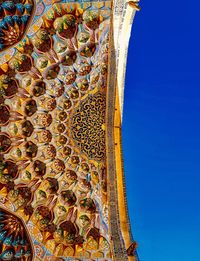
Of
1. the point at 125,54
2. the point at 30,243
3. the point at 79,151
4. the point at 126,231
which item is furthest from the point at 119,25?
the point at 30,243

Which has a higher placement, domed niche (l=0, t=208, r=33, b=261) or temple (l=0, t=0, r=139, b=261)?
Answer: temple (l=0, t=0, r=139, b=261)

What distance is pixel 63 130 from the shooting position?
7.63m

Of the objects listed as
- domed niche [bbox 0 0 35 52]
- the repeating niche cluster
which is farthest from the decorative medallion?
domed niche [bbox 0 0 35 52]

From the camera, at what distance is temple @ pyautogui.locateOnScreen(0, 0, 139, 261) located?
653 cm

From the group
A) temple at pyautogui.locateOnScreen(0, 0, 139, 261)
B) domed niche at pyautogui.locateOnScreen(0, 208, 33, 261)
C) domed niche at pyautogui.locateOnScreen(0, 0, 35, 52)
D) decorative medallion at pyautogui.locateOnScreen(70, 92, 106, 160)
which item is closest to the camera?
domed niche at pyautogui.locateOnScreen(0, 0, 35, 52)

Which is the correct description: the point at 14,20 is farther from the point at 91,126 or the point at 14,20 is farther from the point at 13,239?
the point at 13,239

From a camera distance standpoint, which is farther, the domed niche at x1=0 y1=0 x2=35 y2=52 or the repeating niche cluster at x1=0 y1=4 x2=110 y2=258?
the repeating niche cluster at x1=0 y1=4 x2=110 y2=258

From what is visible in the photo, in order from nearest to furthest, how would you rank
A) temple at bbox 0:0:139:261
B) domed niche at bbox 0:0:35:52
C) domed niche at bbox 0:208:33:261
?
domed niche at bbox 0:0:35:52, temple at bbox 0:0:139:261, domed niche at bbox 0:208:33:261

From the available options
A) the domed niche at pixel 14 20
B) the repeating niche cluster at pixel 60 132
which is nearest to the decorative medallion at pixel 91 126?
the repeating niche cluster at pixel 60 132

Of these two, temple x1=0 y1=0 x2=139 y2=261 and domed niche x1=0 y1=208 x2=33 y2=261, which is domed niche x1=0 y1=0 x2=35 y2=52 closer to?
temple x1=0 y1=0 x2=139 y2=261

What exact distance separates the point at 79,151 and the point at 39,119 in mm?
1137

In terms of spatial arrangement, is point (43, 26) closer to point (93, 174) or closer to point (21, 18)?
point (21, 18)

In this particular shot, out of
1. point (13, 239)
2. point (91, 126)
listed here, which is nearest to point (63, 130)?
point (91, 126)

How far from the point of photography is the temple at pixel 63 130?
6527 millimetres
